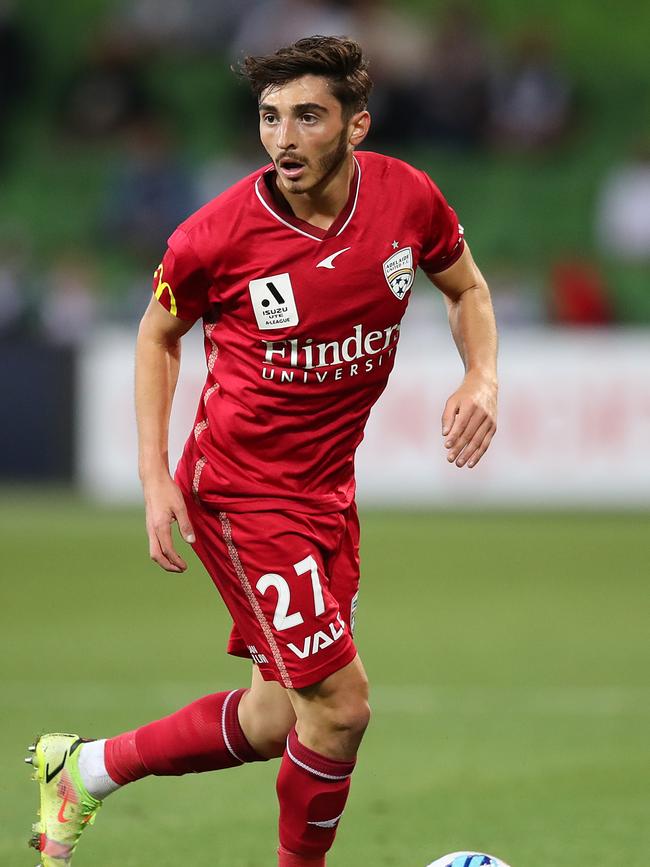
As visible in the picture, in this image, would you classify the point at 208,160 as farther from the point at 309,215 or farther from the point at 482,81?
the point at 309,215

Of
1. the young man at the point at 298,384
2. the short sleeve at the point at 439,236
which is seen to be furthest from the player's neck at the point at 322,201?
the short sleeve at the point at 439,236

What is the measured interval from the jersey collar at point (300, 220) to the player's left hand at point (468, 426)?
0.54 m

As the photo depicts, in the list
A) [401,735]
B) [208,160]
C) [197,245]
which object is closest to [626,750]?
[401,735]

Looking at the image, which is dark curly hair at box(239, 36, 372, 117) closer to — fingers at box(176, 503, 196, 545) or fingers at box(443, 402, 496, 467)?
fingers at box(443, 402, 496, 467)

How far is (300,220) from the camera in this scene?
14.2ft

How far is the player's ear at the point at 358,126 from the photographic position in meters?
4.31

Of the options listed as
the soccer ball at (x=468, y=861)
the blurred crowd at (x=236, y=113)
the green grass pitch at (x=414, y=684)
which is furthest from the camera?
the blurred crowd at (x=236, y=113)

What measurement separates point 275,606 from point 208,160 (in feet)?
47.7

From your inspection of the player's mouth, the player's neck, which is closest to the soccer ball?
the player's neck

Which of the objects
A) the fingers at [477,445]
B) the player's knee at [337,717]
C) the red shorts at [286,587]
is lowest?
the player's knee at [337,717]

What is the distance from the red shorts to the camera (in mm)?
4250

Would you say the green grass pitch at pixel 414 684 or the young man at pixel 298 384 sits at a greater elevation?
the young man at pixel 298 384

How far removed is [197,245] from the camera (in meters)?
4.25

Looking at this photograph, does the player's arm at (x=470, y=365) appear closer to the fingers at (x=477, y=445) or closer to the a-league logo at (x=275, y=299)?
the fingers at (x=477, y=445)
